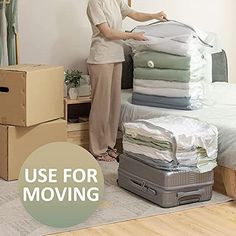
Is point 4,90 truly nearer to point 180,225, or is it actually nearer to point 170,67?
point 170,67

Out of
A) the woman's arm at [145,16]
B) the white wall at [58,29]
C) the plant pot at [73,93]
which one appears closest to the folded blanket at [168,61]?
the woman's arm at [145,16]

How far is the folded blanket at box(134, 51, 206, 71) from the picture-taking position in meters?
3.95

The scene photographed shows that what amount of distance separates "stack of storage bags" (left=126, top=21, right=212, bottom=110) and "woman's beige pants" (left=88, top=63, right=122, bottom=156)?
0.54 ft

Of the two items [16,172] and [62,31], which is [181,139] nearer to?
[16,172]

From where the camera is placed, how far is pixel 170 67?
401cm

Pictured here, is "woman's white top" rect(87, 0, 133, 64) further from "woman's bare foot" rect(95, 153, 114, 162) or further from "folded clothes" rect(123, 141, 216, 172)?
"folded clothes" rect(123, 141, 216, 172)

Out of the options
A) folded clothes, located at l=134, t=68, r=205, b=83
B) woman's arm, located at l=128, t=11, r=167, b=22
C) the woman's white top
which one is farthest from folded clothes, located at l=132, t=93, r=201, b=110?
woman's arm, located at l=128, t=11, r=167, b=22

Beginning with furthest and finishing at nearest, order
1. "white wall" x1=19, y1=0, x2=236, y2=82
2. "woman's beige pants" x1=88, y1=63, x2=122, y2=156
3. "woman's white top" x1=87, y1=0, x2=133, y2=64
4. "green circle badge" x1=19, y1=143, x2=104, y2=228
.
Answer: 1. "white wall" x1=19, y1=0, x2=236, y2=82
2. "woman's beige pants" x1=88, y1=63, x2=122, y2=156
3. "woman's white top" x1=87, y1=0, x2=133, y2=64
4. "green circle badge" x1=19, y1=143, x2=104, y2=228

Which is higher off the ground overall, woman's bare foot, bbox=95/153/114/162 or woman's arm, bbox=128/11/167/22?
woman's arm, bbox=128/11/167/22

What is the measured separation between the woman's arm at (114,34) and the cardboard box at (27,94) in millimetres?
494

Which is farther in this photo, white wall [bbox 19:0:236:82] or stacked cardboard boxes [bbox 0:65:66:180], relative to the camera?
white wall [bbox 19:0:236:82]

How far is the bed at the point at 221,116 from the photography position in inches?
134

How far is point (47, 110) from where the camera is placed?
382cm

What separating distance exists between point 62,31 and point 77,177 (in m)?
2.48
